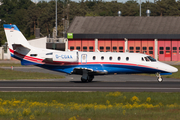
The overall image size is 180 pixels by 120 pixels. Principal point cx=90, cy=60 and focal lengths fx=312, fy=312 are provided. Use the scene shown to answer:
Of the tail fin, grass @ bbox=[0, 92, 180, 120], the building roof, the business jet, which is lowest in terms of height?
grass @ bbox=[0, 92, 180, 120]

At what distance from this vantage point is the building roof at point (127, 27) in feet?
219

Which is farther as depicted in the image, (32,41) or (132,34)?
(32,41)

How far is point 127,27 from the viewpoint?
68875 millimetres

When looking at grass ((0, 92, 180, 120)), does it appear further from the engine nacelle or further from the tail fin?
the tail fin

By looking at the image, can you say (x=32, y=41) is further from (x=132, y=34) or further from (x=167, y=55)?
(x=167, y=55)

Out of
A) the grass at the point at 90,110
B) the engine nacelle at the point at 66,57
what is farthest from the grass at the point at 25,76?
the grass at the point at 90,110

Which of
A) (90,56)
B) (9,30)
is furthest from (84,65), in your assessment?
(9,30)

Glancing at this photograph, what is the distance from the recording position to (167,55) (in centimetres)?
6769

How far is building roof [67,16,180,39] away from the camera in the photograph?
6675cm

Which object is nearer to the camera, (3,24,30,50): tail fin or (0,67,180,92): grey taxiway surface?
(0,67,180,92): grey taxiway surface

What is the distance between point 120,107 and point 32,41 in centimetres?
5948

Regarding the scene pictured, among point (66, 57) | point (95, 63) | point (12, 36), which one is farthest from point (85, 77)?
point (12, 36)

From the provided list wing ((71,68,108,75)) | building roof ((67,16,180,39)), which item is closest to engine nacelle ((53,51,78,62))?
wing ((71,68,108,75))

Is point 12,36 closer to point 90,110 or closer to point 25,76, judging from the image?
point 25,76
